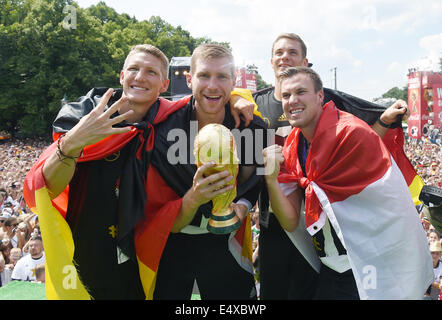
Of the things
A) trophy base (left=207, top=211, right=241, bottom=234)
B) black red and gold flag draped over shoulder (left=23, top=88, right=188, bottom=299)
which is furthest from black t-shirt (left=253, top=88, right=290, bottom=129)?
trophy base (left=207, top=211, right=241, bottom=234)

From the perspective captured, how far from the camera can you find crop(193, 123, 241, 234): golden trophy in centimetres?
199

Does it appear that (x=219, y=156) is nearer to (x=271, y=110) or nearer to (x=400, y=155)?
(x=271, y=110)

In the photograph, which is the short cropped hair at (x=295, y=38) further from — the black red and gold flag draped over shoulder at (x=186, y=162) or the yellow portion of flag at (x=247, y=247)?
the yellow portion of flag at (x=247, y=247)

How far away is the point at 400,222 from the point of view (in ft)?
7.80

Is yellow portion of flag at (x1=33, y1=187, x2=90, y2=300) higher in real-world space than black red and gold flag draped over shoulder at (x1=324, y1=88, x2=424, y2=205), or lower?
lower

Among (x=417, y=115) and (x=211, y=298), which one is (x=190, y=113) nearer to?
(x=211, y=298)

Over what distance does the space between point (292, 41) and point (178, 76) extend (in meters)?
19.3

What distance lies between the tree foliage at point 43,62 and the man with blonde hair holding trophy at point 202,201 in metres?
29.4

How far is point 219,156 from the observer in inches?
78.6

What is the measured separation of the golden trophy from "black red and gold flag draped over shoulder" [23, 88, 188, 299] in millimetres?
388

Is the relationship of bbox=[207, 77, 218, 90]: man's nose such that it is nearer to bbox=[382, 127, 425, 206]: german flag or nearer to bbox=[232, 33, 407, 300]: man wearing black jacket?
bbox=[232, 33, 407, 300]: man wearing black jacket

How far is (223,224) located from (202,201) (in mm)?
199

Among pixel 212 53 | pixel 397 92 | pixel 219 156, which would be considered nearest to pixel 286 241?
pixel 219 156
